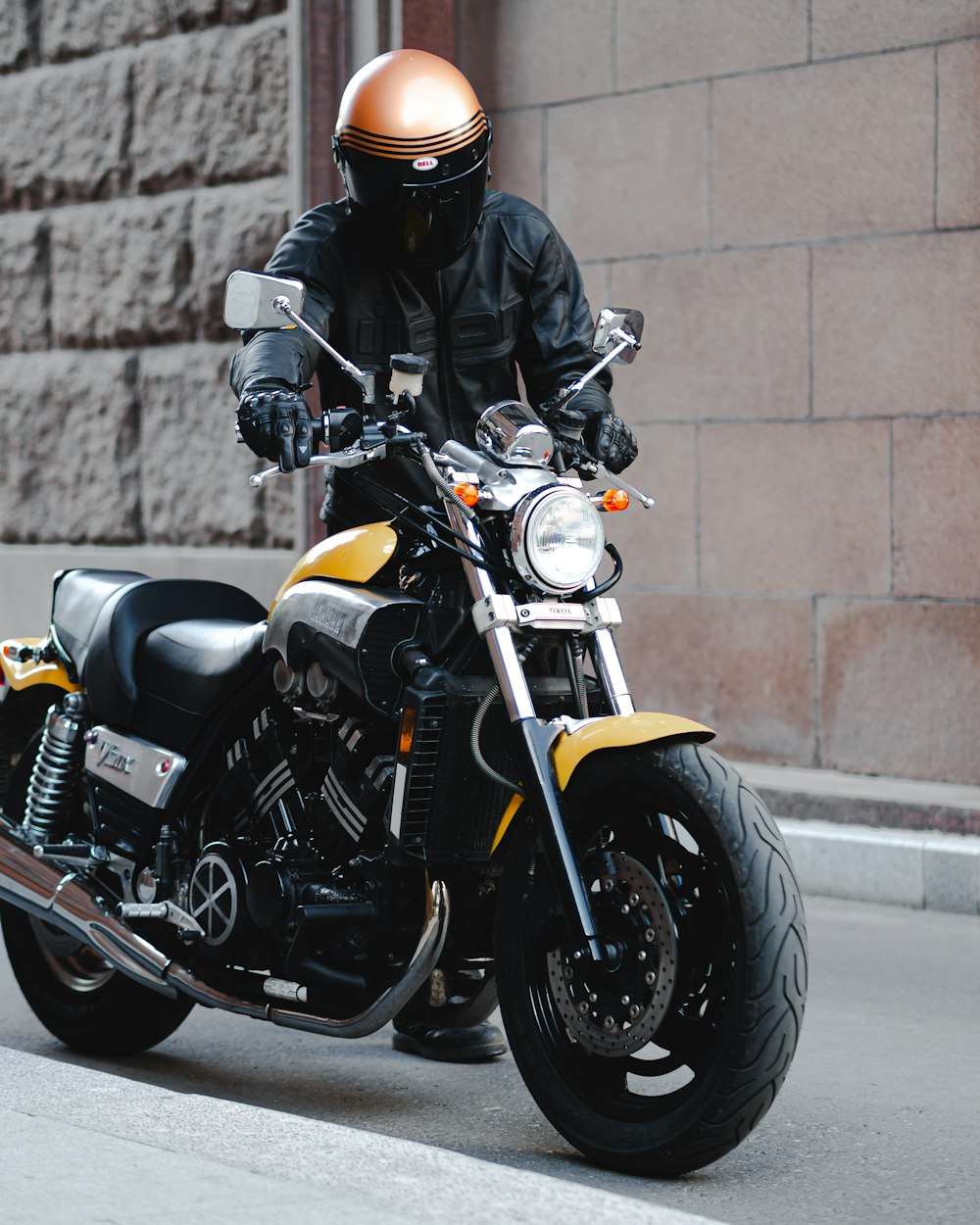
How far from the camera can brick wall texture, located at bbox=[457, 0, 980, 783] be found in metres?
8.06

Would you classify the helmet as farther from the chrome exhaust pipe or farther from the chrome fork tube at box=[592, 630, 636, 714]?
the chrome exhaust pipe

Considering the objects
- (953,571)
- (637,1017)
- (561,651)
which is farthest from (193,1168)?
(953,571)

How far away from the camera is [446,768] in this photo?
4055 mm

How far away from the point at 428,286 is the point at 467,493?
884 mm

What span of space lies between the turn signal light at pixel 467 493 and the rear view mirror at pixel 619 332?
51cm

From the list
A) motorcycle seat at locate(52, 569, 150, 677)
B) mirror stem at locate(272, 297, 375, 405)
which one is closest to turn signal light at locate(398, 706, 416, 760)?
mirror stem at locate(272, 297, 375, 405)

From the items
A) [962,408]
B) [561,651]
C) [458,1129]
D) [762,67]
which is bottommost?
[458,1129]

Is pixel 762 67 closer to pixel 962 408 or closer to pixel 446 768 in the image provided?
pixel 962 408

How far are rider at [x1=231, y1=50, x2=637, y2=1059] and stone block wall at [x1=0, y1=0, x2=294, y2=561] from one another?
502 cm

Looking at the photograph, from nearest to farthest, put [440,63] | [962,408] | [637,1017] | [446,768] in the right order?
[637,1017]
[446,768]
[440,63]
[962,408]

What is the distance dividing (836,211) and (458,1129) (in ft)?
16.5

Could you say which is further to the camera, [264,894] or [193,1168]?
[264,894]

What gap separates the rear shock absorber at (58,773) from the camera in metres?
5.05

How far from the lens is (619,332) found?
427cm
